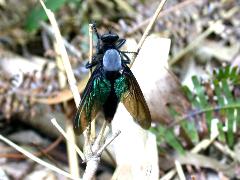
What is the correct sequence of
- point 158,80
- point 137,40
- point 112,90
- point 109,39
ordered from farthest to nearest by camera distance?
point 137,40 < point 158,80 < point 109,39 < point 112,90

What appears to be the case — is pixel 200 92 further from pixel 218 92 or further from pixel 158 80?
pixel 158 80

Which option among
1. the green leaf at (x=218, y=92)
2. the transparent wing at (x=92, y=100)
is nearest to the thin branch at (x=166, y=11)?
the green leaf at (x=218, y=92)

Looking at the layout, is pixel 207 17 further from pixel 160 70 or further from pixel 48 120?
pixel 48 120

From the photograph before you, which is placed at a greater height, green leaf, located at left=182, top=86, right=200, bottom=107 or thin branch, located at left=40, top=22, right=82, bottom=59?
thin branch, located at left=40, top=22, right=82, bottom=59

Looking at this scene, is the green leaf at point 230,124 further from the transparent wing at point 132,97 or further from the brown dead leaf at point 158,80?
the transparent wing at point 132,97

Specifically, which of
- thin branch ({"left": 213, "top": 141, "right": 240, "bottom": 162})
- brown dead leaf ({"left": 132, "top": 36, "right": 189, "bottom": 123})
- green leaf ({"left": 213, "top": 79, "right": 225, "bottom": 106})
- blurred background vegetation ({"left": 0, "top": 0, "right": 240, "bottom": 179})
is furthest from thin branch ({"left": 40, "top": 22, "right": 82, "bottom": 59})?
thin branch ({"left": 213, "top": 141, "right": 240, "bottom": 162})

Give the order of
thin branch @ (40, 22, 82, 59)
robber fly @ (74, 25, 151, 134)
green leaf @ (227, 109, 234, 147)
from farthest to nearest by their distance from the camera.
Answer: thin branch @ (40, 22, 82, 59) → green leaf @ (227, 109, 234, 147) → robber fly @ (74, 25, 151, 134)

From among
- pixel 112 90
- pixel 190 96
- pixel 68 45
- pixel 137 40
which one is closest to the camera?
pixel 112 90

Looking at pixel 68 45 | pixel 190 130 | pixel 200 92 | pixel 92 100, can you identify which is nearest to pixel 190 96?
pixel 200 92

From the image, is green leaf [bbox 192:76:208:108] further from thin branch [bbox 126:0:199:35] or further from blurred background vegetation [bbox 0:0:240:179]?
thin branch [bbox 126:0:199:35]
